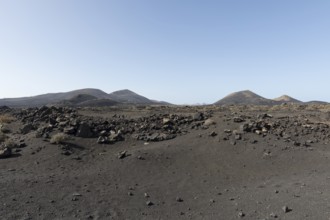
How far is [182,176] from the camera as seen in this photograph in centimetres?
1321

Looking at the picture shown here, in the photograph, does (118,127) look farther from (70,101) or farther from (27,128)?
(70,101)

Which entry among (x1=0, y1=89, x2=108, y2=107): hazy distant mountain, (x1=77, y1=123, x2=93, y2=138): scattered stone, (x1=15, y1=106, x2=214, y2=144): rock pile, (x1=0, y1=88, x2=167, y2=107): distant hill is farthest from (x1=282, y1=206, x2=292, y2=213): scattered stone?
(x1=0, y1=89, x2=108, y2=107): hazy distant mountain

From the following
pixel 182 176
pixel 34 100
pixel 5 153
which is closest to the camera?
pixel 182 176

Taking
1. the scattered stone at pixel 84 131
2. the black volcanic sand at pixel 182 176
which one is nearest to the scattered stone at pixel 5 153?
the black volcanic sand at pixel 182 176

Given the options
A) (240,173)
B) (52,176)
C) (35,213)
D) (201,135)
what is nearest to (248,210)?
(240,173)

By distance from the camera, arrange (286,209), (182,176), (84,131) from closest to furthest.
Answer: (286,209), (182,176), (84,131)

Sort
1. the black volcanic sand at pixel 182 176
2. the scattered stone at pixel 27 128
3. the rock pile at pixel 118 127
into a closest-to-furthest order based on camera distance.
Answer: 1. the black volcanic sand at pixel 182 176
2. the rock pile at pixel 118 127
3. the scattered stone at pixel 27 128

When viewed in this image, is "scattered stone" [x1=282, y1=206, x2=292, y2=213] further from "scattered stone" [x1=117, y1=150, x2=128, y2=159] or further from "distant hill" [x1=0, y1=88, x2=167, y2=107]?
"distant hill" [x1=0, y1=88, x2=167, y2=107]

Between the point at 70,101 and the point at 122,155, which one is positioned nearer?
the point at 122,155

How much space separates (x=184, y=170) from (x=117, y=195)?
3.51 m

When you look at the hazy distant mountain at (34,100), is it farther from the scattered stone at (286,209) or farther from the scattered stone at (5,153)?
the scattered stone at (286,209)

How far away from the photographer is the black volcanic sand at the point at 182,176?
9.85 meters

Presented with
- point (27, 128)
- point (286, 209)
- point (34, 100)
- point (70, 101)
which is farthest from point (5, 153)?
point (34, 100)

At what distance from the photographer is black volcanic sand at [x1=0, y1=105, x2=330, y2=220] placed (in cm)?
985
